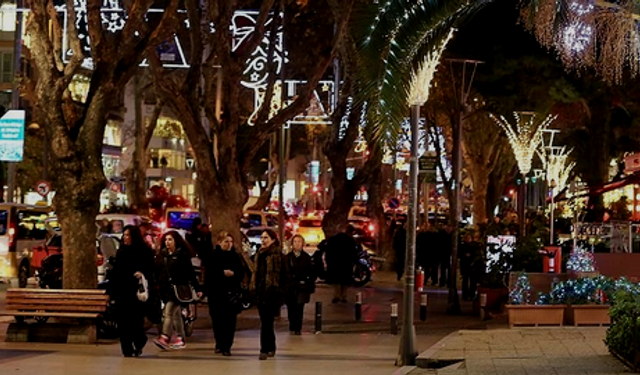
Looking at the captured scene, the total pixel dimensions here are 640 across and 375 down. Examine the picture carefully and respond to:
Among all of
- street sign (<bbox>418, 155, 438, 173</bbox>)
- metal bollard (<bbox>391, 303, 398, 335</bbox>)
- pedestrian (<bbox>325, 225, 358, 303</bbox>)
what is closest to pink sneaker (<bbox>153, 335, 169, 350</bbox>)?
metal bollard (<bbox>391, 303, 398, 335</bbox>)

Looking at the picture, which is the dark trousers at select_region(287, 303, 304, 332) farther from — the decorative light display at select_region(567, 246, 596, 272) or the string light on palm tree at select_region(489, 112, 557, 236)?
the string light on palm tree at select_region(489, 112, 557, 236)

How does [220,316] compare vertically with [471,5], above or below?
below

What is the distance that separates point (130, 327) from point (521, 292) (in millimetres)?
6749

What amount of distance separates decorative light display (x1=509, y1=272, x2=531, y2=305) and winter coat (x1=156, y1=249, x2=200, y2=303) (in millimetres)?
5602

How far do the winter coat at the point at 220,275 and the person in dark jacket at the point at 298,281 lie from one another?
3.08 metres

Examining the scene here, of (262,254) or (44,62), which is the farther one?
(44,62)

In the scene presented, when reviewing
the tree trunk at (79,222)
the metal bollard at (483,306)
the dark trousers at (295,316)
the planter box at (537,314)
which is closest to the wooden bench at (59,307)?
the tree trunk at (79,222)

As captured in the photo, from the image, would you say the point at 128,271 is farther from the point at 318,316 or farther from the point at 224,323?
the point at 318,316

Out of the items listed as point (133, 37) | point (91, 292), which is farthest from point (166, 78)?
point (91, 292)

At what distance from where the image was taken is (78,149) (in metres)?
19.4

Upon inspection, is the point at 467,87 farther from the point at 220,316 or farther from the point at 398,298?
the point at 220,316

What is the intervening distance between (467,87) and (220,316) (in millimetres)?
15394

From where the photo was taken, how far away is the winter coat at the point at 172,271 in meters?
17.7

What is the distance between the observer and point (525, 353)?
16562mm
